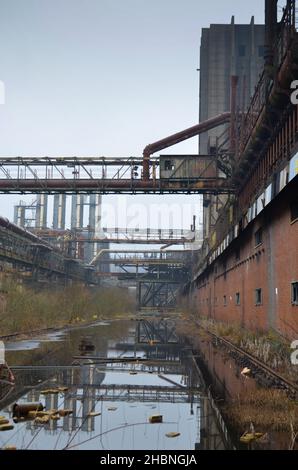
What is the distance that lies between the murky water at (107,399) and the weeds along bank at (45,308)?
560cm

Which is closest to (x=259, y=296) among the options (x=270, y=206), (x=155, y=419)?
(x=270, y=206)

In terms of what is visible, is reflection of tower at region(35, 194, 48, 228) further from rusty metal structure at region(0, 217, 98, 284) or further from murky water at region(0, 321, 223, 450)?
murky water at region(0, 321, 223, 450)

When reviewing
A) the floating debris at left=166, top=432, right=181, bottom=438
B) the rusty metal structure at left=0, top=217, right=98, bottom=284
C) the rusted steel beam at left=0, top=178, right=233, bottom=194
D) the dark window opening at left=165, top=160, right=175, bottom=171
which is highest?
the dark window opening at left=165, top=160, right=175, bottom=171

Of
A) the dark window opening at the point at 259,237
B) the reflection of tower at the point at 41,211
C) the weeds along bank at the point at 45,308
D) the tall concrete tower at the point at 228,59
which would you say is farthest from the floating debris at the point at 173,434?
the reflection of tower at the point at 41,211

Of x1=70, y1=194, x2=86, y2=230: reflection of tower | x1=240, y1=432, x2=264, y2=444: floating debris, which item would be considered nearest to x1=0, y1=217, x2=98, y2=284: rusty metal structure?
x1=240, y1=432, x2=264, y2=444: floating debris

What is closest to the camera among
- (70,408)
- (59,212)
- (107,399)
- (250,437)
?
(250,437)

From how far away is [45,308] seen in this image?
2614 centimetres

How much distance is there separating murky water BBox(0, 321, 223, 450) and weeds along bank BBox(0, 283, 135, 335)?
5.60 meters

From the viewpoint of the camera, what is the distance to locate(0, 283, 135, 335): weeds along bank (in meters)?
20.6

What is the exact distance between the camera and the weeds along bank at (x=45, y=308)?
2055 centimetres

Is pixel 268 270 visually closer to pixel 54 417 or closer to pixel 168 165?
pixel 54 417

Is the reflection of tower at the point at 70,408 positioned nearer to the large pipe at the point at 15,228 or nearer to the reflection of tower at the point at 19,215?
the large pipe at the point at 15,228

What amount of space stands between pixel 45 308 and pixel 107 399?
1861 cm
